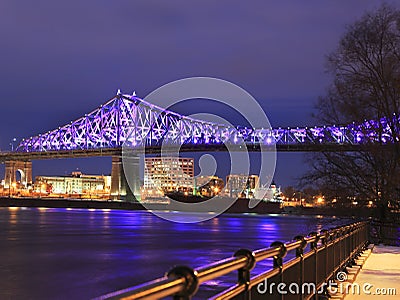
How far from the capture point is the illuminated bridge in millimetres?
118000

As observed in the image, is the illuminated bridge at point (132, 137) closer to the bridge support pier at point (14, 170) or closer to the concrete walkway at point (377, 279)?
the bridge support pier at point (14, 170)

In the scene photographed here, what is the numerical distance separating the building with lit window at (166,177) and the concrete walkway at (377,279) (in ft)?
516

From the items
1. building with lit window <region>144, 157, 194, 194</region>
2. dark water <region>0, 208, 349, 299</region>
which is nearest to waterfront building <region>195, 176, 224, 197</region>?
building with lit window <region>144, 157, 194, 194</region>

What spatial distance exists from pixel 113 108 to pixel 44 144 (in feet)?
61.1

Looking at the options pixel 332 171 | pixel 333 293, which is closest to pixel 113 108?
pixel 332 171

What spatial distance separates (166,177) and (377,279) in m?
177

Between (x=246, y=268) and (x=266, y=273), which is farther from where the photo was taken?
(x=266, y=273)

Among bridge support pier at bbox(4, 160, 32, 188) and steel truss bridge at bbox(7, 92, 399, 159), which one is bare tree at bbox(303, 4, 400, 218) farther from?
bridge support pier at bbox(4, 160, 32, 188)

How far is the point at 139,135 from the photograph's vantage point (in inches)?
5217

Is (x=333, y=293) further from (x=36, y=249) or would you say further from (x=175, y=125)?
(x=175, y=125)

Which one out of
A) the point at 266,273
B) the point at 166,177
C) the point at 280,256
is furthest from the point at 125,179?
A: the point at 266,273

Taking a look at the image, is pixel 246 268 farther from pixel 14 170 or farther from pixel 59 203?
pixel 59 203

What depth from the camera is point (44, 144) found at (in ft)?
472

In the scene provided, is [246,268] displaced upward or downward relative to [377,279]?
upward
